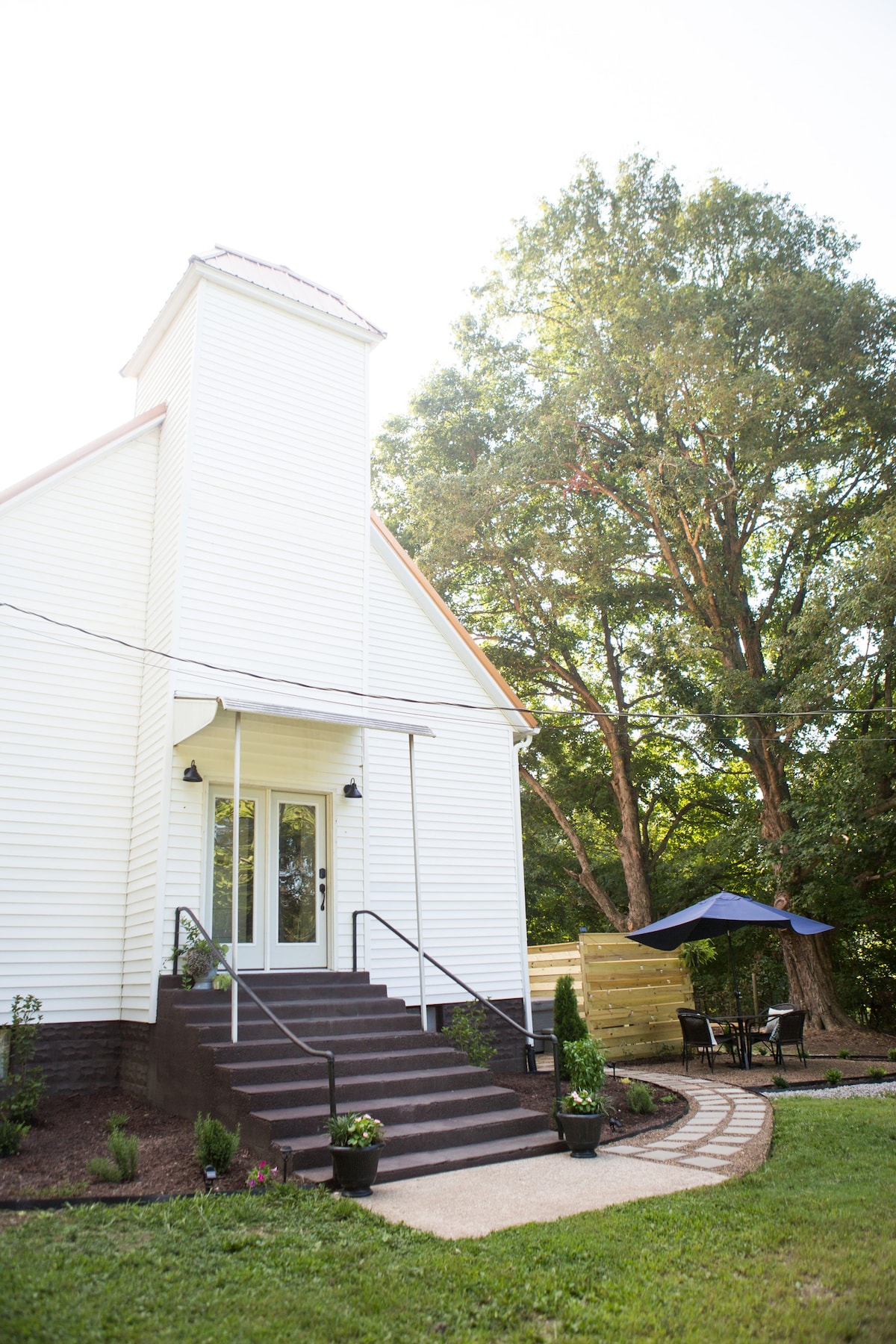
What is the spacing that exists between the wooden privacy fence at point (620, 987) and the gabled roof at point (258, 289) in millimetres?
8987

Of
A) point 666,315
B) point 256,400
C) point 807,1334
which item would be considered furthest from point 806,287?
point 807,1334

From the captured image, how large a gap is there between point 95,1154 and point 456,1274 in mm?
3494

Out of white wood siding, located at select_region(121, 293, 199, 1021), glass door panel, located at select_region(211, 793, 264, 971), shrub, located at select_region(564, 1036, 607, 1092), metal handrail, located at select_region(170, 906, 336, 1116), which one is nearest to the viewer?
metal handrail, located at select_region(170, 906, 336, 1116)

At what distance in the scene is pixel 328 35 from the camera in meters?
9.56

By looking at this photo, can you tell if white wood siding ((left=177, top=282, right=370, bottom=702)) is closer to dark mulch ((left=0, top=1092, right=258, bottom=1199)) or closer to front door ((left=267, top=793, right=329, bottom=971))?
front door ((left=267, top=793, right=329, bottom=971))

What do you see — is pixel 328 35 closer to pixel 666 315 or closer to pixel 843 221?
Answer: pixel 666 315

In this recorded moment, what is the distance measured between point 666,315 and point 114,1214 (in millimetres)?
15894

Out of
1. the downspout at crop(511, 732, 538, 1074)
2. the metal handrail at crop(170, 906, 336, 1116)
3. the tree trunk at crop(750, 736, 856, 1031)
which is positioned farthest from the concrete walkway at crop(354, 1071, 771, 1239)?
the tree trunk at crop(750, 736, 856, 1031)

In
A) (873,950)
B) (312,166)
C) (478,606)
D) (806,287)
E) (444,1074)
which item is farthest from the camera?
(478,606)

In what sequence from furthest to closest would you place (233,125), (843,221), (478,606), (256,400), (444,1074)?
(478,606) → (843,221) → (256,400) → (233,125) → (444,1074)

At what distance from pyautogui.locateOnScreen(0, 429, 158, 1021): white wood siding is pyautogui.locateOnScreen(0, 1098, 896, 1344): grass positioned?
3917mm

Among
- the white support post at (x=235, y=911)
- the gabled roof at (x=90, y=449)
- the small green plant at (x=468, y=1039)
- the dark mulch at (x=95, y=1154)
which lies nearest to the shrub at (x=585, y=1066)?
the small green plant at (x=468, y=1039)

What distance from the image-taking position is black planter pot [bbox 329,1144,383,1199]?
5164 mm

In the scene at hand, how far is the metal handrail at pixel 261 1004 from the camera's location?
18.9ft
